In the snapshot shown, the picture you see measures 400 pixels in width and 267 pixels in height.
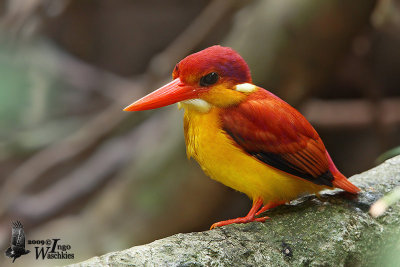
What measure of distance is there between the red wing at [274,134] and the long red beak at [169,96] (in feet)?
0.38

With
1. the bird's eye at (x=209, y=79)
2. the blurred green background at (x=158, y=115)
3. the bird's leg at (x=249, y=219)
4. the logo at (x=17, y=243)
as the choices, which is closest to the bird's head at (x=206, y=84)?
the bird's eye at (x=209, y=79)

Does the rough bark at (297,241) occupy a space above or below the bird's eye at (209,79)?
below

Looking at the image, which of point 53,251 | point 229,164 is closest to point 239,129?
point 229,164

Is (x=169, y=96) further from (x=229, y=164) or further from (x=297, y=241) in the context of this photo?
(x=297, y=241)

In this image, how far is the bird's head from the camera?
4.51 feet

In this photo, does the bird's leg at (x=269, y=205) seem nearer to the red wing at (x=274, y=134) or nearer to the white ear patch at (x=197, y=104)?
the red wing at (x=274, y=134)

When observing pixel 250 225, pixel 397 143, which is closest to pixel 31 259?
pixel 250 225

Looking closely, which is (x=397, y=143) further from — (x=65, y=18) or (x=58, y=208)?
(x=65, y=18)

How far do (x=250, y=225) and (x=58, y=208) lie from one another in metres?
2.49

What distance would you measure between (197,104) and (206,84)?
0.07m

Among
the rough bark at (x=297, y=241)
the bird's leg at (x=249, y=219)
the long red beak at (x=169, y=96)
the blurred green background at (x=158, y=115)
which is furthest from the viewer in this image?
the blurred green background at (x=158, y=115)

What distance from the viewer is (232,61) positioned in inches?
55.4

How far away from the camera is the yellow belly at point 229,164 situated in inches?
55.8

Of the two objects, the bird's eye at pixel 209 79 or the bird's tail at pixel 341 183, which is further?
the bird's tail at pixel 341 183
